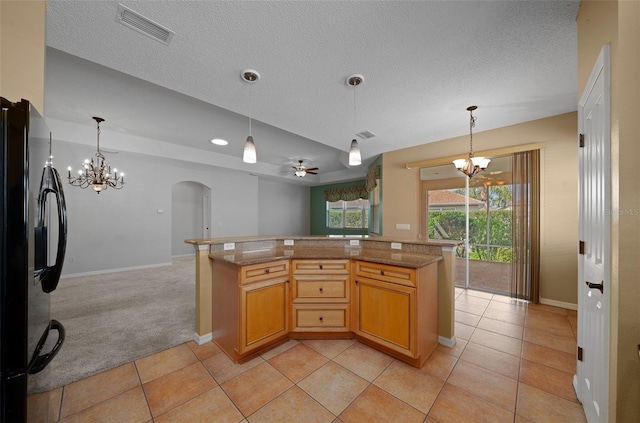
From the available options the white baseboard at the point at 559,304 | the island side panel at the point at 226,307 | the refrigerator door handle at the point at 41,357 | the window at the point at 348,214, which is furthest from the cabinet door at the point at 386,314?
the window at the point at 348,214

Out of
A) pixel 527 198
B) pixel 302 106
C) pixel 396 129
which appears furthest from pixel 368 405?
pixel 527 198

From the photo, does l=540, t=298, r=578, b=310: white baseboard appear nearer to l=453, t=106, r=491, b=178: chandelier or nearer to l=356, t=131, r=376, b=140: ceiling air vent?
l=453, t=106, r=491, b=178: chandelier

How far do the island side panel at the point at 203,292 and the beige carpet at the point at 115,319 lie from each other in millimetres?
218

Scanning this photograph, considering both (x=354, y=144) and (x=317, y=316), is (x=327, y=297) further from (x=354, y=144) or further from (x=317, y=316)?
(x=354, y=144)

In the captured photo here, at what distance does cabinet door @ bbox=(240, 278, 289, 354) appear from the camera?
1967 mm

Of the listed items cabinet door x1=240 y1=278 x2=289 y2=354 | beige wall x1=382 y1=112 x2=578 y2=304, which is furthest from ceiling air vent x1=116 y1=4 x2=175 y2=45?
beige wall x1=382 y1=112 x2=578 y2=304

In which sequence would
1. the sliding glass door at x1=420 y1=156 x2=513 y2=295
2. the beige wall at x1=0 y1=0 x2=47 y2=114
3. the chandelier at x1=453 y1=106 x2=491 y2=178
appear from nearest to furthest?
the beige wall at x1=0 y1=0 x2=47 y2=114, the chandelier at x1=453 y1=106 x2=491 y2=178, the sliding glass door at x1=420 y1=156 x2=513 y2=295

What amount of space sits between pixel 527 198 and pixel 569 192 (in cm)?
43

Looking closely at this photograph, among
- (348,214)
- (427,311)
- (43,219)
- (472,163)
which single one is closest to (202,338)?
(43,219)

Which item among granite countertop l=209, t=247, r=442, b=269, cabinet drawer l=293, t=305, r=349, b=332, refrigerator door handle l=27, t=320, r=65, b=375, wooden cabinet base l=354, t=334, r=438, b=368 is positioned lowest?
wooden cabinet base l=354, t=334, r=438, b=368

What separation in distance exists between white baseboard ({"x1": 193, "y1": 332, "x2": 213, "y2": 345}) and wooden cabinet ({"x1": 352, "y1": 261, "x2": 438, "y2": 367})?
4.89 ft

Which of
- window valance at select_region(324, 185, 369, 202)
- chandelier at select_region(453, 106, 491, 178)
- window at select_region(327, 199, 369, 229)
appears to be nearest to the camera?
chandelier at select_region(453, 106, 491, 178)

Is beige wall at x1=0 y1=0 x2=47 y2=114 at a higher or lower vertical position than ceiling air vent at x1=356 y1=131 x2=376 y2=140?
lower

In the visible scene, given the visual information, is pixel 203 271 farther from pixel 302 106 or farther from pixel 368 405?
pixel 302 106
